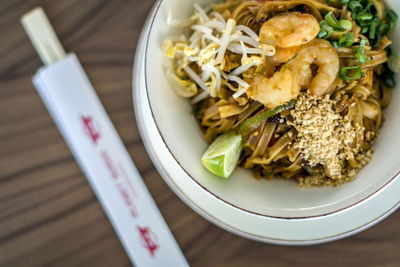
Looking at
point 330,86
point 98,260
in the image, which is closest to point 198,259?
point 98,260

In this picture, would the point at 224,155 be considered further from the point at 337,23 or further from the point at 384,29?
the point at 384,29

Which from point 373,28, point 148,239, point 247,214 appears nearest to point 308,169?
point 247,214

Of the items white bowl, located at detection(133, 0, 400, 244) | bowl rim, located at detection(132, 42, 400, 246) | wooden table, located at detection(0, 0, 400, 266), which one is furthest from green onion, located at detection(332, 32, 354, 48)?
wooden table, located at detection(0, 0, 400, 266)

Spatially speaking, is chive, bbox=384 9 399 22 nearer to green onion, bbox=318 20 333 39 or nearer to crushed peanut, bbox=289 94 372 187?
green onion, bbox=318 20 333 39

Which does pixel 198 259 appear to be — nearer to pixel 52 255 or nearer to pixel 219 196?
pixel 219 196

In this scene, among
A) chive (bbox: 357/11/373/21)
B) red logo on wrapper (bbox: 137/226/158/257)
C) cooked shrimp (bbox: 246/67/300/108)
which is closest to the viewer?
cooked shrimp (bbox: 246/67/300/108)

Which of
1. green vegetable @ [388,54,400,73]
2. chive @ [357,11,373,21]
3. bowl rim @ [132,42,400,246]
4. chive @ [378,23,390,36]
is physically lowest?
bowl rim @ [132,42,400,246]

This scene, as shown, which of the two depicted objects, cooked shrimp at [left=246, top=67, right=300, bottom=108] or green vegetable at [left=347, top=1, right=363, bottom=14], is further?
green vegetable at [left=347, top=1, right=363, bottom=14]
